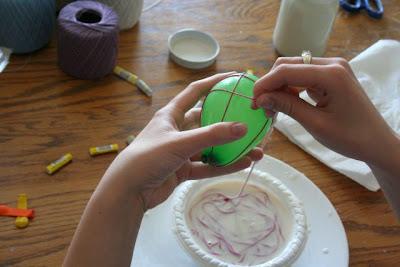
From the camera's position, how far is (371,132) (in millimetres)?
696

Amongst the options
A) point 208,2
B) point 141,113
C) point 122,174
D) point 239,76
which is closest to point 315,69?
point 239,76

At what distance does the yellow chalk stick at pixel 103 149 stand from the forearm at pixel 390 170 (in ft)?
1.44

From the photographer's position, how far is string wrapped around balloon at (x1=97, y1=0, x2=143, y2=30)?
3.66ft

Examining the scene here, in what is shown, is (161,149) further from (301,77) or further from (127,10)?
(127,10)

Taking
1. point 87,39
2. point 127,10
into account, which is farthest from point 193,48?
point 87,39

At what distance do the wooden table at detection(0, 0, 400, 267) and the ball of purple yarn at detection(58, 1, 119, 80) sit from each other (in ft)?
0.10

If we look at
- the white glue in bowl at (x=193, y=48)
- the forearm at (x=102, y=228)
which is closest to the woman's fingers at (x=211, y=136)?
the forearm at (x=102, y=228)

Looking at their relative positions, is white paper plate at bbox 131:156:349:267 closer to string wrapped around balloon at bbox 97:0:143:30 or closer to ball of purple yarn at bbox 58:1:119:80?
ball of purple yarn at bbox 58:1:119:80

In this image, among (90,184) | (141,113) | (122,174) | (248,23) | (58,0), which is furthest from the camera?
(248,23)

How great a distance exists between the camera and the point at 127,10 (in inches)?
44.6

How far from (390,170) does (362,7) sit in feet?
2.50

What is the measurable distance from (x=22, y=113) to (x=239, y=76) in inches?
18.3

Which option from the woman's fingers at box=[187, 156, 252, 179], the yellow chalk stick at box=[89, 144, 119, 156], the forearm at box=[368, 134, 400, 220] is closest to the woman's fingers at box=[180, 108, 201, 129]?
the woman's fingers at box=[187, 156, 252, 179]

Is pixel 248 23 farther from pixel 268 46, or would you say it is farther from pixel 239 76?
pixel 239 76
